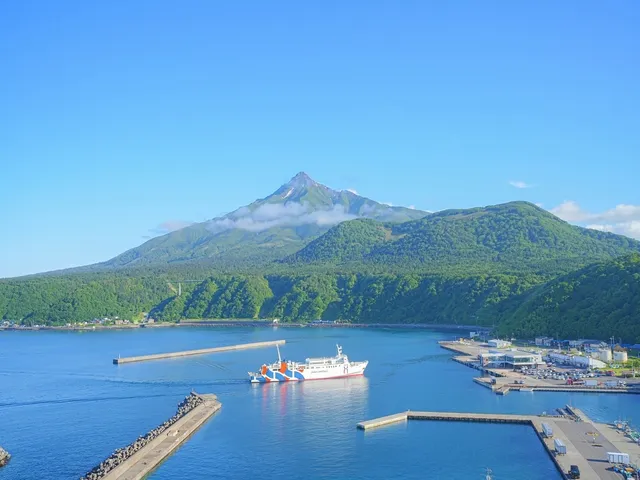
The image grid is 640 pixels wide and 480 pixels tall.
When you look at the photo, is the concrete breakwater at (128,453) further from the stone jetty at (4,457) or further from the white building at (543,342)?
the white building at (543,342)

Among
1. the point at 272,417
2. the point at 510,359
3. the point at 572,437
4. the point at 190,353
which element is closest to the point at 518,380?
the point at 510,359

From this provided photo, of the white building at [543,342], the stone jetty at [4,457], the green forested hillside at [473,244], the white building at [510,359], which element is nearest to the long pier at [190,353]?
the white building at [510,359]

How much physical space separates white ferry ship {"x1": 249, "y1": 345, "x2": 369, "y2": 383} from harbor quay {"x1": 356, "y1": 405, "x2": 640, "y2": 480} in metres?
12.4

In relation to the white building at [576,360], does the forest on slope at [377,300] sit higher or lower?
higher

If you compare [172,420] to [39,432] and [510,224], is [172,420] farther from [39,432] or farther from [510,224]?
[510,224]

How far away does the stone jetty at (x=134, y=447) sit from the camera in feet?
80.5

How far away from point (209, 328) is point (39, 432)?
58875 mm

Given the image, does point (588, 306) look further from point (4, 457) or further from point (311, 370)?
point (4, 457)

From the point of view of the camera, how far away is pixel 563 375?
42781 mm

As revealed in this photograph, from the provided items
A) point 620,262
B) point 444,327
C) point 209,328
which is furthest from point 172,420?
point 209,328

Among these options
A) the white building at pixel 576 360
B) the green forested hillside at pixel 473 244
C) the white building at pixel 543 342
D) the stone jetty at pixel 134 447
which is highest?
the green forested hillside at pixel 473 244

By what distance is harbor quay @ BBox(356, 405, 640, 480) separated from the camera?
24.2m

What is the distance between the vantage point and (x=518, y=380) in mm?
41938

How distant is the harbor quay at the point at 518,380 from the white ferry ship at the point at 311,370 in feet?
27.5
